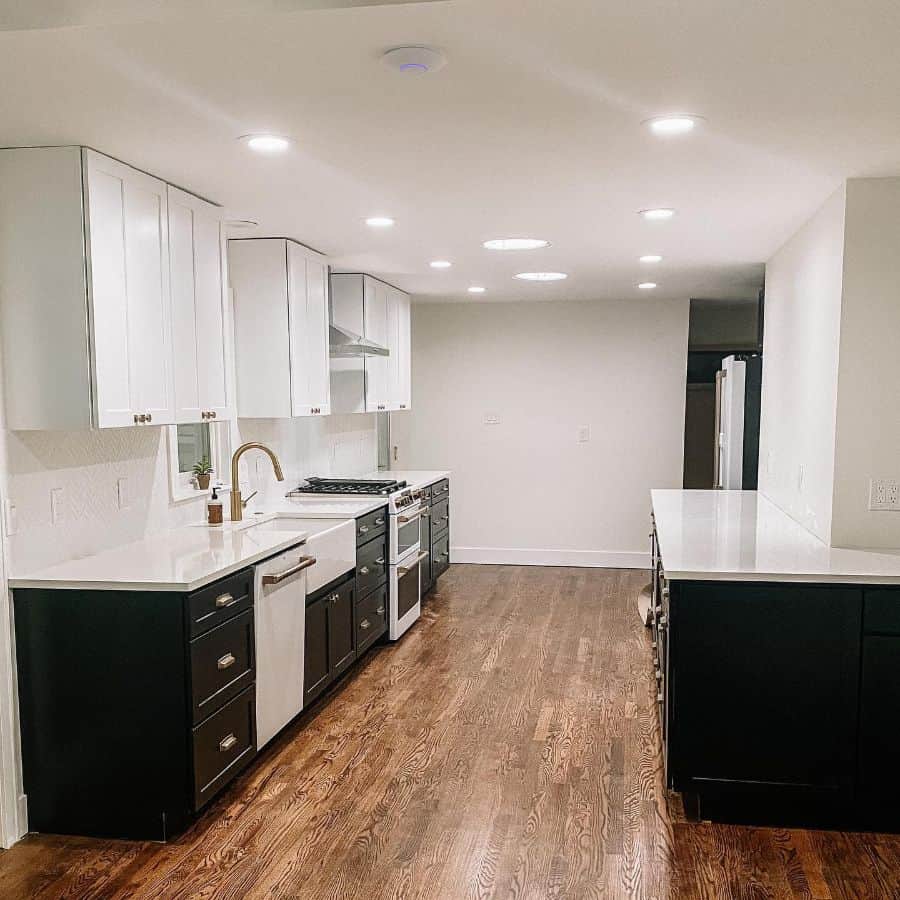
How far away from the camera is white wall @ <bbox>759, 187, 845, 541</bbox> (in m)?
3.55

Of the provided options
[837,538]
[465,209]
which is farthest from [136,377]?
[837,538]

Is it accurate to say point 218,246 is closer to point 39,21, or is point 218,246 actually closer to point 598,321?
point 39,21

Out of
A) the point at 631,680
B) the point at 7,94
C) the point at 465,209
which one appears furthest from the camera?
the point at 631,680

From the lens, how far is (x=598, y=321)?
7551 mm

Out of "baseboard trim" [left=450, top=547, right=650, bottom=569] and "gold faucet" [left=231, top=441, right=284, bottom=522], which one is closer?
"gold faucet" [left=231, top=441, right=284, bottom=522]

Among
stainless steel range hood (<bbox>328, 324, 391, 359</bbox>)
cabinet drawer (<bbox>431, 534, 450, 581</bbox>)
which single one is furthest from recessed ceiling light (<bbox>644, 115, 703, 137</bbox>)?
cabinet drawer (<bbox>431, 534, 450, 581</bbox>)

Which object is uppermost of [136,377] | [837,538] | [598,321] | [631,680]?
[598,321]

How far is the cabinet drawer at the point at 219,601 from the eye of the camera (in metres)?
2.97

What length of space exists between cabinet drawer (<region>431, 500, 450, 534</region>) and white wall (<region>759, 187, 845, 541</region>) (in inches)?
90.8

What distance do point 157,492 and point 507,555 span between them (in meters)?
4.31

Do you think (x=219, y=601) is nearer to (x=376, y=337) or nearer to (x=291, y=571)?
(x=291, y=571)

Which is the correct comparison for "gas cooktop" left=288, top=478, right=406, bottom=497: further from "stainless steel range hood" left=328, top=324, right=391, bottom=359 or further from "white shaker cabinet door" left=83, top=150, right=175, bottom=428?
"white shaker cabinet door" left=83, top=150, right=175, bottom=428

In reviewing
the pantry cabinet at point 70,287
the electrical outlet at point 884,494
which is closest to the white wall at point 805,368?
the electrical outlet at point 884,494

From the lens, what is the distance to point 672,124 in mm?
2570
